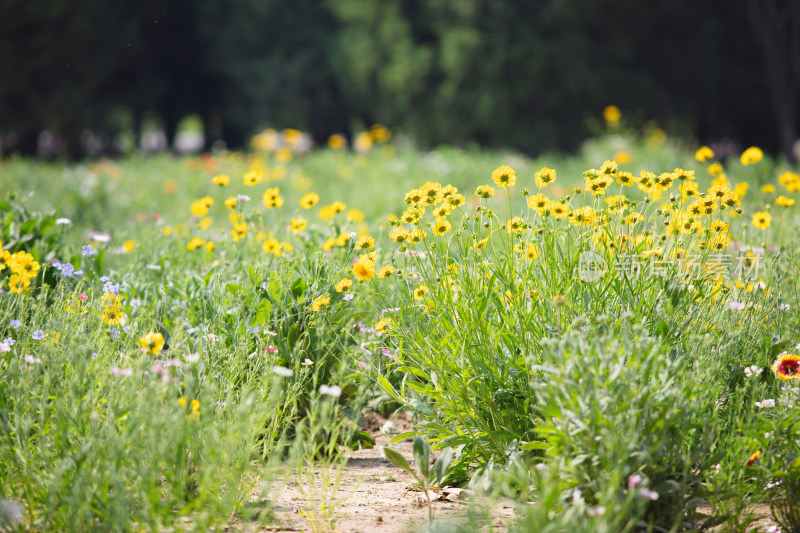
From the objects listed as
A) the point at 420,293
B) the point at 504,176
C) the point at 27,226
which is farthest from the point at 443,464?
Result: the point at 27,226

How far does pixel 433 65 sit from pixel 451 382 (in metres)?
15.5

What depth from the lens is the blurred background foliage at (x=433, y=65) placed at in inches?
595

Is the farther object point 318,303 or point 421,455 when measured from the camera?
point 318,303

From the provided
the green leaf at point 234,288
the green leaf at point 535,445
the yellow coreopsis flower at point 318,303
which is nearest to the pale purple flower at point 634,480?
the green leaf at point 535,445

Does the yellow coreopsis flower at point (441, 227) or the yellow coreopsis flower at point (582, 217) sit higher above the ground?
the yellow coreopsis flower at point (582, 217)

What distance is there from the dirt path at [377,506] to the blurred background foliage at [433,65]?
14.1 m

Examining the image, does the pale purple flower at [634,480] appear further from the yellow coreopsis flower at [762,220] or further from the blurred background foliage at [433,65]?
the blurred background foliage at [433,65]

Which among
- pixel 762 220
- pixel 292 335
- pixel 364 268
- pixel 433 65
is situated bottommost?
pixel 292 335

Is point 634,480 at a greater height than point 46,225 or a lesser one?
lesser

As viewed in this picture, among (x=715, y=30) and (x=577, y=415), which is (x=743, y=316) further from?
(x=715, y=30)

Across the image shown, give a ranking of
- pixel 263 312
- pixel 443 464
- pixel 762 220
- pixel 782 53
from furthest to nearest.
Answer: pixel 782 53 → pixel 762 220 → pixel 263 312 → pixel 443 464

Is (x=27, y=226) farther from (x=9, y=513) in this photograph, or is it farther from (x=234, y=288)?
(x=9, y=513)

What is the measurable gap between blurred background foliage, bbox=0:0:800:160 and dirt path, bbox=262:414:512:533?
46.1 ft

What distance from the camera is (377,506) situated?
2.38 metres
